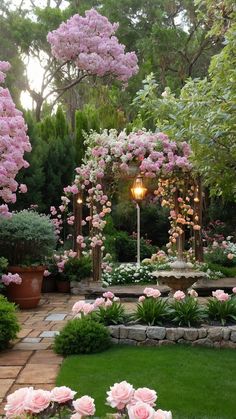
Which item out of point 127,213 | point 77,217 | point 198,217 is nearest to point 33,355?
point 77,217

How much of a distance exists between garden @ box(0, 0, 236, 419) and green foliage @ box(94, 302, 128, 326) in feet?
0.05

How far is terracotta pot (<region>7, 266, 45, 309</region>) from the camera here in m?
8.59

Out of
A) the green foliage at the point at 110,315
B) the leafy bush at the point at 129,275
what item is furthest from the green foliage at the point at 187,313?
the leafy bush at the point at 129,275

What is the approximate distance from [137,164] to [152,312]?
14.7 feet

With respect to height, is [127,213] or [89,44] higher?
[89,44]

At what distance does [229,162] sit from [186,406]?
3020 millimetres

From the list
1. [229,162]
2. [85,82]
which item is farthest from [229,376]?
[85,82]

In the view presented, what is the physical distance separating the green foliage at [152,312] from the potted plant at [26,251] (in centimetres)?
303

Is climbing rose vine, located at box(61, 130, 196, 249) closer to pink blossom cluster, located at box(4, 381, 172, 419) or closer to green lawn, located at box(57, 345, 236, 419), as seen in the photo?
green lawn, located at box(57, 345, 236, 419)

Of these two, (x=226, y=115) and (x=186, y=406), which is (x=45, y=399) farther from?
(x=226, y=115)

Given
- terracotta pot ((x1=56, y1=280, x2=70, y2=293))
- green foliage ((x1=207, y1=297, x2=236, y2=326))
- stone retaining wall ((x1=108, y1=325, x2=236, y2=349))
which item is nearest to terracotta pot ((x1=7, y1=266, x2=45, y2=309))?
terracotta pot ((x1=56, y1=280, x2=70, y2=293))

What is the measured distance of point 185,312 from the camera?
597 centimetres

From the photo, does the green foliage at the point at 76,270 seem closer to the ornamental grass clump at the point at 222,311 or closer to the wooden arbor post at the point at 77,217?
the wooden arbor post at the point at 77,217

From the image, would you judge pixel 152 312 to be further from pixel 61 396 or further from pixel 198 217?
pixel 198 217
